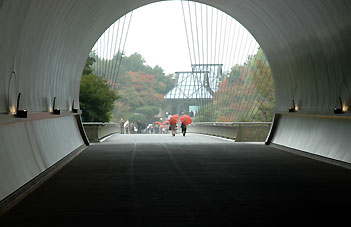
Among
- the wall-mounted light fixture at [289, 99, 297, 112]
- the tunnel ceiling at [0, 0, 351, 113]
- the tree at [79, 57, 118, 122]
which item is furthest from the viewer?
the tree at [79, 57, 118, 122]

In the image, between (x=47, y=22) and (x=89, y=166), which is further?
(x=89, y=166)

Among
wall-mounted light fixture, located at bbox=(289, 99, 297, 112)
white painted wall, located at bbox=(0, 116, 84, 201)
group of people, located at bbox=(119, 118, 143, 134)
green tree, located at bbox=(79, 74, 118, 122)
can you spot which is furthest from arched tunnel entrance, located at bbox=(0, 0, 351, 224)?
group of people, located at bbox=(119, 118, 143, 134)

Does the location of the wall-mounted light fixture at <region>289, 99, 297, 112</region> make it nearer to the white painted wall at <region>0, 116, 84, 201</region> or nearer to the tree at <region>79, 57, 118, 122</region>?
the white painted wall at <region>0, 116, 84, 201</region>

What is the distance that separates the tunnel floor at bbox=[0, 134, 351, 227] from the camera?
25.9 ft

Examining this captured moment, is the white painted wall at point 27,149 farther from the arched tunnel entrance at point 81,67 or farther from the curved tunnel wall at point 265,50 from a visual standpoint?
the curved tunnel wall at point 265,50

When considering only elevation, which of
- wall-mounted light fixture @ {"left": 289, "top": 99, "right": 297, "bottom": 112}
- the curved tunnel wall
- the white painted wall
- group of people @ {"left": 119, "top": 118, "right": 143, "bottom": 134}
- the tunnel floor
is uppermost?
the curved tunnel wall

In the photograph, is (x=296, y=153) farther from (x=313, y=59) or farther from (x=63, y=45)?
(x=63, y=45)

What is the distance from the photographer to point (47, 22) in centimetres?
1396

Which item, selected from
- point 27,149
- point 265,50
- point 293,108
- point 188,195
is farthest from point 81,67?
point 188,195

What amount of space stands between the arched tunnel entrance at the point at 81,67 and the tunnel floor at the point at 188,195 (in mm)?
323

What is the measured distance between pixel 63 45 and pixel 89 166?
4.51 m

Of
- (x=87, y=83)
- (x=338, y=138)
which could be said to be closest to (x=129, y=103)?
(x=87, y=83)

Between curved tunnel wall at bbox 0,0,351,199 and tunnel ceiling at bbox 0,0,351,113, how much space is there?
27 mm

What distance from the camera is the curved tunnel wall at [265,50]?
37.9 feet
